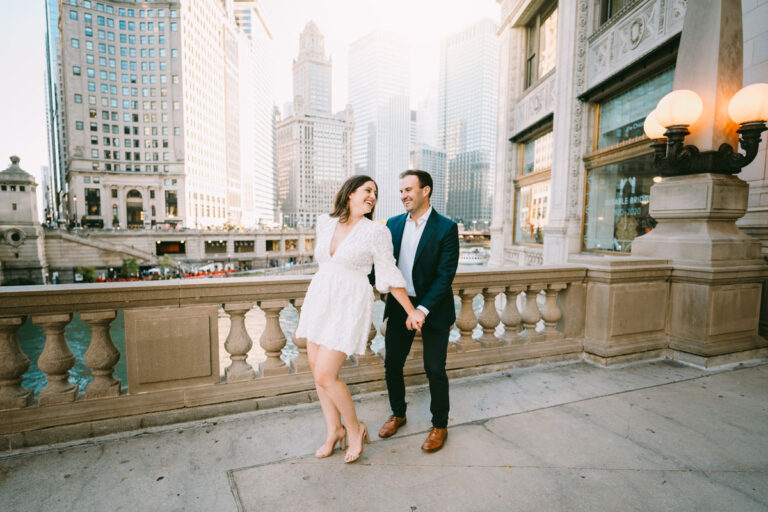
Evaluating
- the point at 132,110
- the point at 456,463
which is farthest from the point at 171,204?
the point at 456,463

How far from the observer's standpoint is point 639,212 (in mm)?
9234

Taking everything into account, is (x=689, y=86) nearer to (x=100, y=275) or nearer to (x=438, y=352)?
(x=438, y=352)

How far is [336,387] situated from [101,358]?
2009 millimetres

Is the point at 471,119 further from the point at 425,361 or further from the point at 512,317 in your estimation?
the point at 425,361

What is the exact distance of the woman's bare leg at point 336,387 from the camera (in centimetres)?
249

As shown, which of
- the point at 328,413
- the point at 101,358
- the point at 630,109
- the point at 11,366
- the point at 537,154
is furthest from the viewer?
the point at 537,154

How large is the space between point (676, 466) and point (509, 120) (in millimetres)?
15714

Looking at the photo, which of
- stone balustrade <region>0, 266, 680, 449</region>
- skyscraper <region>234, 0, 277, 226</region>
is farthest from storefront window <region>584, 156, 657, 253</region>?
skyscraper <region>234, 0, 277, 226</region>

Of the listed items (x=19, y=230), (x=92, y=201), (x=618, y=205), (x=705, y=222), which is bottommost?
(x=19, y=230)

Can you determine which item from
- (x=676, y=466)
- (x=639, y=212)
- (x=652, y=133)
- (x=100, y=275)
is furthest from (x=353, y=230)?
(x=100, y=275)

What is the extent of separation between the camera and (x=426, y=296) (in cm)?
268

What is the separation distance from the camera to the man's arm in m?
2.65

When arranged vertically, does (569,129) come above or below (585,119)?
below

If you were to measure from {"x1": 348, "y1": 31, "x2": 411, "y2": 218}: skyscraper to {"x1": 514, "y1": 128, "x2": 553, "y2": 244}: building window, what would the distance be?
142 m
